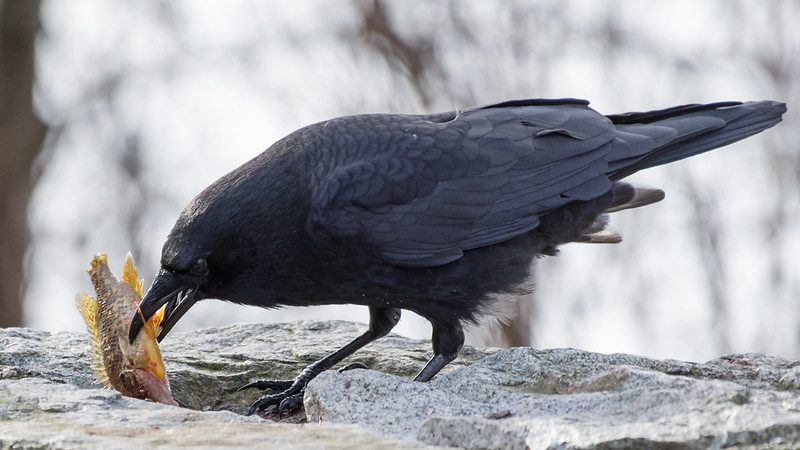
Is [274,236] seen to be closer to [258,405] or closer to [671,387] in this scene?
[258,405]

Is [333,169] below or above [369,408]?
above

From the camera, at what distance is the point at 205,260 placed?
4.71m

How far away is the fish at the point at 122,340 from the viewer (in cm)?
432

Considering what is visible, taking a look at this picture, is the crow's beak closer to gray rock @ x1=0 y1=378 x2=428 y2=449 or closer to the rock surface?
the rock surface

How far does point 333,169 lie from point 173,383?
1.12 metres

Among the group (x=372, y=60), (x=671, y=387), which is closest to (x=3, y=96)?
(x=372, y=60)

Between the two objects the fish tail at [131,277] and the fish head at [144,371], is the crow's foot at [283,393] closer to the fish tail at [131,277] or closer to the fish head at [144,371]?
the fish head at [144,371]

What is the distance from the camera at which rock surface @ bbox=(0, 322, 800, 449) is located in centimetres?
298

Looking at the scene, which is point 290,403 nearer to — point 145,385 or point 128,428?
point 145,385

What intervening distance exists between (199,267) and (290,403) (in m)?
0.66

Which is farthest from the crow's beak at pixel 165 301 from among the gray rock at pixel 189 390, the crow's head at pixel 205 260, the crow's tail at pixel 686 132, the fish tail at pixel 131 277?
the crow's tail at pixel 686 132

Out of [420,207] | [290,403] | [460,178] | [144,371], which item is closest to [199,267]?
[144,371]

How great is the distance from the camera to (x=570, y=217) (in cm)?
527

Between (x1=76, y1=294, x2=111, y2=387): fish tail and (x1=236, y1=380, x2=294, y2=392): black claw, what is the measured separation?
0.59 meters
